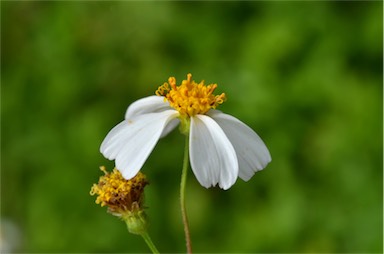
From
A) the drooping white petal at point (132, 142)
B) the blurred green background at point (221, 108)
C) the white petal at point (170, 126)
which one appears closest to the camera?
the drooping white petal at point (132, 142)

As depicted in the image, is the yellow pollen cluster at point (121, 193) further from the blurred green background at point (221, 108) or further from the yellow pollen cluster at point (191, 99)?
the blurred green background at point (221, 108)

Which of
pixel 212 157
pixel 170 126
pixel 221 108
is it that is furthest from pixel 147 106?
pixel 221 108

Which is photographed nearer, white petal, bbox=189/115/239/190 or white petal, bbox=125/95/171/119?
white petal, bbox=189/115/239/190

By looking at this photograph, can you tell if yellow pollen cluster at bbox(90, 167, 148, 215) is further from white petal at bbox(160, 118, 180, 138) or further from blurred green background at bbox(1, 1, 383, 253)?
blurred green background at bbox(1, 1, 383, 253)

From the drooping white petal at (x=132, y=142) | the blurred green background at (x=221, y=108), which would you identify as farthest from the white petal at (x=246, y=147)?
the blurred green background at (x=221, y=108)

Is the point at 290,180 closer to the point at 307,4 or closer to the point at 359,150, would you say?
the point at 359,150

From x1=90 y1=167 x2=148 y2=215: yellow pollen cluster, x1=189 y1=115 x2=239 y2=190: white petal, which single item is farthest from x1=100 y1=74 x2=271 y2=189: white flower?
x1=90 y1=167 x2=148 y2=215: yellow pollen cluster
